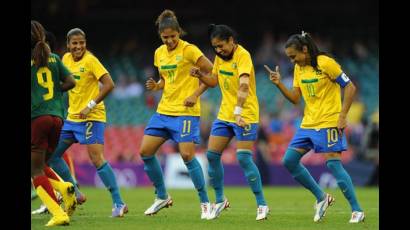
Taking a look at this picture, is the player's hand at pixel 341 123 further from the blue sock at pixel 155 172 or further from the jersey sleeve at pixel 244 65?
the blue sock at pixel 155 172

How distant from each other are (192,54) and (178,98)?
0.60m

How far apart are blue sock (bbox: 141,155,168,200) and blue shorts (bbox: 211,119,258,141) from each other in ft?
2.79

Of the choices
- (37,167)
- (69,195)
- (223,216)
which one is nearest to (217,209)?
(223,216)

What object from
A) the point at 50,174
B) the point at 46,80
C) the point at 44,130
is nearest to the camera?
the point at 44,130

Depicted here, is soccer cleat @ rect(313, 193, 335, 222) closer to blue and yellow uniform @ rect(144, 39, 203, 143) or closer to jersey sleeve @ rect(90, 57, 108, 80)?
blue and yellow uniform @ rect(144, 39, 203, 143)

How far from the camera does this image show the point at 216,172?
11.9m

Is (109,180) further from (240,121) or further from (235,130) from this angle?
(240,121)

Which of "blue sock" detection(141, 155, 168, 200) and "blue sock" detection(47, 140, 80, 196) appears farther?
"blue sock" detection(47, 140, 80, 196)

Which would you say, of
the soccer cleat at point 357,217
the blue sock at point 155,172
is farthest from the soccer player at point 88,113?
the soccer cleat at point 357,217

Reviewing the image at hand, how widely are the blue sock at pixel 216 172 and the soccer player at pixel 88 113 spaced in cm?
120

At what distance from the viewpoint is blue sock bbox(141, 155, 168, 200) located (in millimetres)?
11851

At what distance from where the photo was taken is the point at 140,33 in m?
28.6

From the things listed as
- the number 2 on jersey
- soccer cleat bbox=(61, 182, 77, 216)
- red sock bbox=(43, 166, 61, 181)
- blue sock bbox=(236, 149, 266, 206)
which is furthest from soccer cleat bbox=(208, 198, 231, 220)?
the number 2 on jersey
